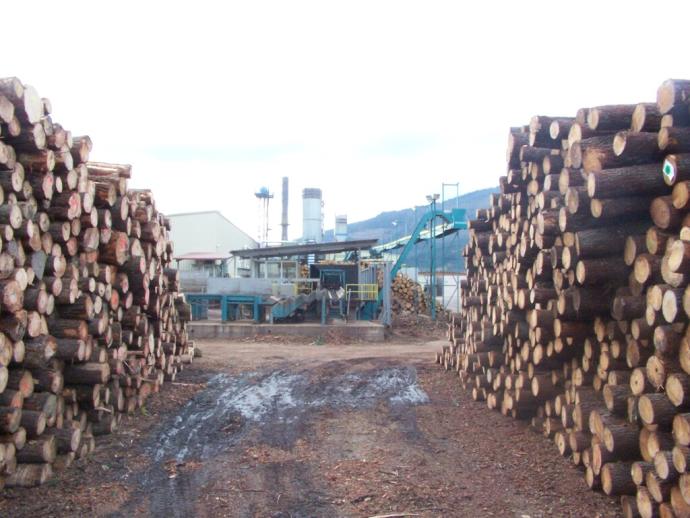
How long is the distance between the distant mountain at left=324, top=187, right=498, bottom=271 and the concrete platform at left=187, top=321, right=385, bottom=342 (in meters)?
16.0

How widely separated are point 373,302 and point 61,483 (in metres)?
19.5

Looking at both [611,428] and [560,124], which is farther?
[560,124]

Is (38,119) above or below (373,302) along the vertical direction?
above

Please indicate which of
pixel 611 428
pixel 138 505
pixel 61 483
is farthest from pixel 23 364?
pixel 611 428

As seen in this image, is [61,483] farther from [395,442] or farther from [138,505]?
[395,442]

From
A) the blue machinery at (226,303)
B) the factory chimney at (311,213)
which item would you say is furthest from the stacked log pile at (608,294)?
the factory chimney at (311,213)

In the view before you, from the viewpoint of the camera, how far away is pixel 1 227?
18.2ft

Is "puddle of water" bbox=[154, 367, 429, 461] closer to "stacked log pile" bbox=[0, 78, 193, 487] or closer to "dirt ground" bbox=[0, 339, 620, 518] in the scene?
"dirt ground" bbox=[0, 339, 620, 518]

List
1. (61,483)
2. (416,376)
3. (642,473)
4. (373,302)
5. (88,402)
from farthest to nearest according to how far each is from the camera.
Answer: (373,302), (416,376), (88,402), (61,483), (642,473)

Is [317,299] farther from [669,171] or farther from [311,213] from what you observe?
[669,171]

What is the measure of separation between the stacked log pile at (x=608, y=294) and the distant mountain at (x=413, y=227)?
1139 inches

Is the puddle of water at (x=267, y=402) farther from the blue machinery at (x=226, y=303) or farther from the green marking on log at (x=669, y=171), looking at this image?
the blue machinery at (x=226, y=303)

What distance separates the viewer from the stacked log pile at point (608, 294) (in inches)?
182

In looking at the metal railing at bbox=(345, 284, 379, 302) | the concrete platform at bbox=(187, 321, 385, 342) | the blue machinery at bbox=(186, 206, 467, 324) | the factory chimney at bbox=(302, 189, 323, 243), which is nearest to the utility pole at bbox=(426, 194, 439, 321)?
the blue machinery at bbox=(186, 206, 467, 324)
